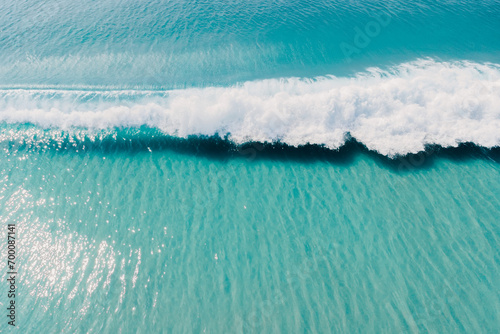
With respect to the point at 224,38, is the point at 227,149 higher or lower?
lower

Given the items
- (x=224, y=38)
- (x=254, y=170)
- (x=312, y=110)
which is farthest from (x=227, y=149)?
(x=224, y=38)

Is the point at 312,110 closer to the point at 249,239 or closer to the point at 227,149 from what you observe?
the point at 227,149

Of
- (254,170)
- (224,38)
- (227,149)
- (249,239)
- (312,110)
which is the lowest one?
(249,239)

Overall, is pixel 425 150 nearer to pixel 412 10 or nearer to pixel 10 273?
Result: pixel 412 10

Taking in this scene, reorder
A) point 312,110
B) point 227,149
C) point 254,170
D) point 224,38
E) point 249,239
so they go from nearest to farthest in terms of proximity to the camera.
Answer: point 249,239 < point 254,170 < point 227,149 < point 312,110 < point 224,38

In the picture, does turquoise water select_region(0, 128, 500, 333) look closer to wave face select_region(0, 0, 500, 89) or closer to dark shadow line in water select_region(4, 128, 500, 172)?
dark shadow line in water select_region(4, 128, 500, 172)

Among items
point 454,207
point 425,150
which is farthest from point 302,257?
point 425,150

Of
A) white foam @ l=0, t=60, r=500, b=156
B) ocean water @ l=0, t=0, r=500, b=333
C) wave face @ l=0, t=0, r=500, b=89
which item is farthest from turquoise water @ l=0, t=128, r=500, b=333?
wave face @ l=0, t=0, r=500, b=89
